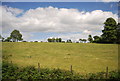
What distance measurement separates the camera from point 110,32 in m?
35.7

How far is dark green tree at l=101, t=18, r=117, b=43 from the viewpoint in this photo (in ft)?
117

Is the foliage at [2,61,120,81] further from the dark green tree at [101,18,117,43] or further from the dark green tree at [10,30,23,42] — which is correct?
the dark green tree at [10,30,23,42]

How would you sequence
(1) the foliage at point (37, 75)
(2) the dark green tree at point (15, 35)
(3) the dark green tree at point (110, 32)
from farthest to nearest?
(2) the dark green tree at point (15, 35), (3) the dark green tree at point (110, 32), (1) the foliage at point (37, 75)

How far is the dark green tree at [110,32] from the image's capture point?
35556mm

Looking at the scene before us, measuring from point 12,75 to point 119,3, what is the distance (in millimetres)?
9082

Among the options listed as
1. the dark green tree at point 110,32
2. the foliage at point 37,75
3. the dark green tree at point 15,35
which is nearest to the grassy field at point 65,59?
the foliage at point 37,75

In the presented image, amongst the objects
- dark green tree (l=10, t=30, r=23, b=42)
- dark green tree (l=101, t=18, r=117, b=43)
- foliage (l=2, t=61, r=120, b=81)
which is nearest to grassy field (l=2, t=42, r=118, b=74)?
foliage (l=2, t=61, r=120, b=81)

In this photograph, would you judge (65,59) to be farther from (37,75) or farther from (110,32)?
(110,32)

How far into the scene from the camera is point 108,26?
37.1 metres

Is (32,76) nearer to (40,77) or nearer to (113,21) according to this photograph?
(40,77)

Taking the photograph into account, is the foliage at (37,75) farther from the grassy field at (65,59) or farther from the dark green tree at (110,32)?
the dark green tree at (110,32)

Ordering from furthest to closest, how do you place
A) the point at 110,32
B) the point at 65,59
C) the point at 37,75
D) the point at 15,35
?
the point at 15,35 < the point at 110,32 < the point at 65,59 < the point at 37,75

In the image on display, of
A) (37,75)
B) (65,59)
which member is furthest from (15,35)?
(37,75)

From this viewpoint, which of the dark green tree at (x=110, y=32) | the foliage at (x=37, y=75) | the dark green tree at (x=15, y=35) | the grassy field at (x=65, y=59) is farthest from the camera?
the dark green tree at (x=15, y=35)
